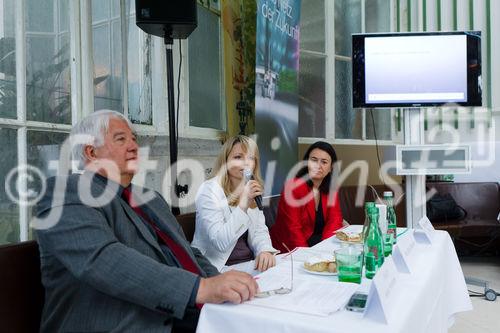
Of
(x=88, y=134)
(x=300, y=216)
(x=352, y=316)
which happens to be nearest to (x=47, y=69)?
(x=88, y=134)

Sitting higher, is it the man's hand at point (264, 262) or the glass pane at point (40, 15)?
the glass pane at point (40, 15)

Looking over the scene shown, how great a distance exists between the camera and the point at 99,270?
3.61ft

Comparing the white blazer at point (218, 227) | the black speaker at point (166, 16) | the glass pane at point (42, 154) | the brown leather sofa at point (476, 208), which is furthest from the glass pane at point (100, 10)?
the brown leather sofa at point (476, 208)

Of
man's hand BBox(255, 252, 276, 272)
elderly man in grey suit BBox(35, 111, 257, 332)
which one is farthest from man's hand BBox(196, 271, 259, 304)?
man's hand BBox(255, 252, 276, 272)

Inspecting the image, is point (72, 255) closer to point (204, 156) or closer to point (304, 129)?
point (204, 156)

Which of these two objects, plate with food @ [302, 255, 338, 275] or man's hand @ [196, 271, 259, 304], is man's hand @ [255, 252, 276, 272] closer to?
plate with food @ [302, 255, 338, 275]

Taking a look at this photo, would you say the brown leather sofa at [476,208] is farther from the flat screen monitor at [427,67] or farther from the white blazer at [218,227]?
the white blazer at [218,227]

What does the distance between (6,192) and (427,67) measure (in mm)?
2601

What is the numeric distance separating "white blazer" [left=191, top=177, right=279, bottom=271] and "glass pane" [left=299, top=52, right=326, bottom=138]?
8.56ft

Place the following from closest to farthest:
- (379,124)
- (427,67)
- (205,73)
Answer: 1. (427,67)
2. (205,73)
3. (379,124)

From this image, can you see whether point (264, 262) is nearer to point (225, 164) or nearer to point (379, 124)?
point (225, 164)

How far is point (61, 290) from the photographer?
3.99ft

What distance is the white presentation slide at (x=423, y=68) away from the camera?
2.96 m

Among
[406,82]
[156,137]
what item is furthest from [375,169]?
[156,137]
